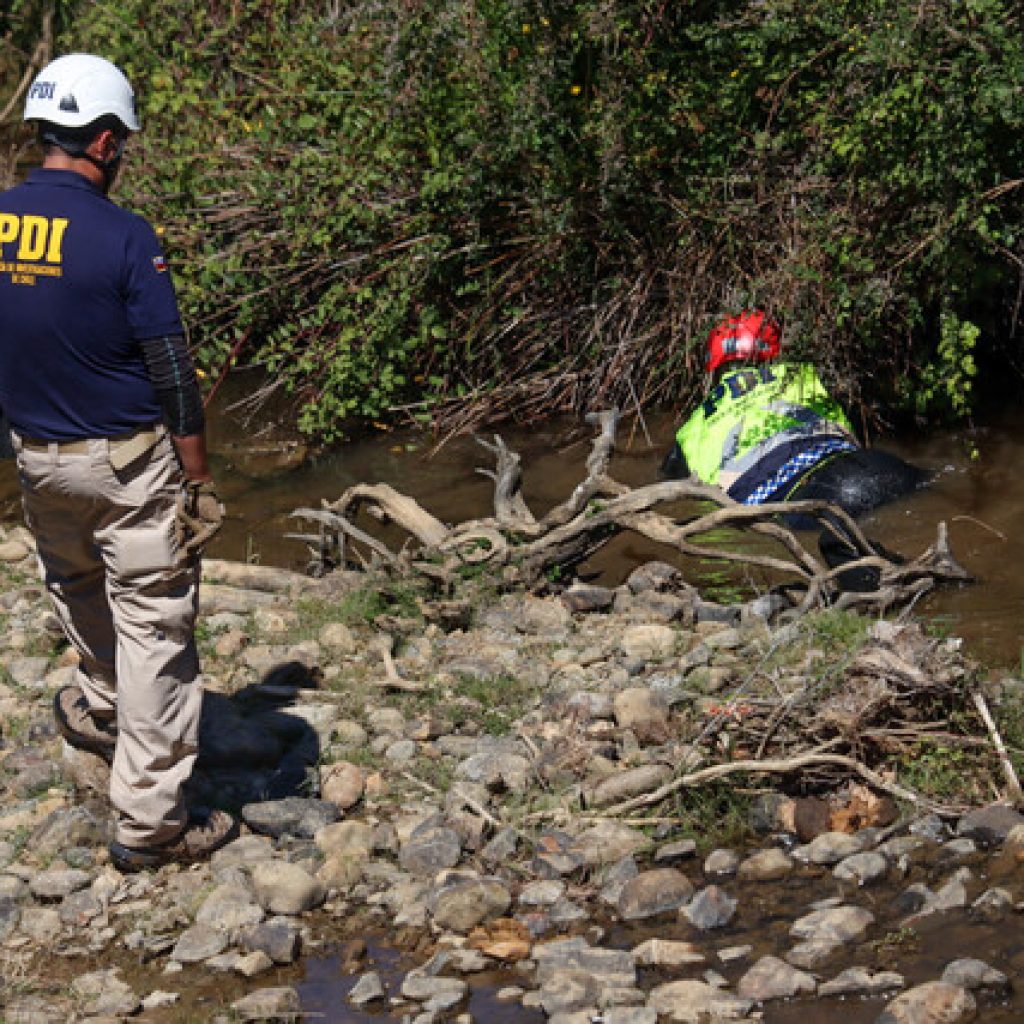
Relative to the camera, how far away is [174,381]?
15.0 feet

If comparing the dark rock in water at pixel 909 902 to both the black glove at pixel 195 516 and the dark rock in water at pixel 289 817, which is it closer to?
the dark rock in water at pixel 289 817


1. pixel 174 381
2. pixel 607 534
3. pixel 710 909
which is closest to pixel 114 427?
pixel 174 381

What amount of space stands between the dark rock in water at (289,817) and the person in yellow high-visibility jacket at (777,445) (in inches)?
129

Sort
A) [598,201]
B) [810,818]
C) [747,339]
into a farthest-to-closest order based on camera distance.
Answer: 1. [598,201]
2. [747,339]
3. [810,818]

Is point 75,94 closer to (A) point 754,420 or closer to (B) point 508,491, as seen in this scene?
(B) point 508,491

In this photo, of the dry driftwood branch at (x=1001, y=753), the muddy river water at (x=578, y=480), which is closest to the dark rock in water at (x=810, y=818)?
the dry driftwood branch at (x=1001, y=753)

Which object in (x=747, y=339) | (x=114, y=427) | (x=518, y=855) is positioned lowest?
(x=518, y=855)

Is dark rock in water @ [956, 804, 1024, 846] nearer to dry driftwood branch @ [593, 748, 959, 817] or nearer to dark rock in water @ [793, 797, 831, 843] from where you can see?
dry driftwood branch @ [593, 748, 959, 817]

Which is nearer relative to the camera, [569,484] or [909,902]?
[909,902]

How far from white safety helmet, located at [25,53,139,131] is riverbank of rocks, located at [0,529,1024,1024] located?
1.94m

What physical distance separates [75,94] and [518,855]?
231cm

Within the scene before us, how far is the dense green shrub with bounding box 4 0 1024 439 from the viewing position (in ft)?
26.6

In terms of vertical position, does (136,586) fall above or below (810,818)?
above

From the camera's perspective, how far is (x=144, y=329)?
450cm
